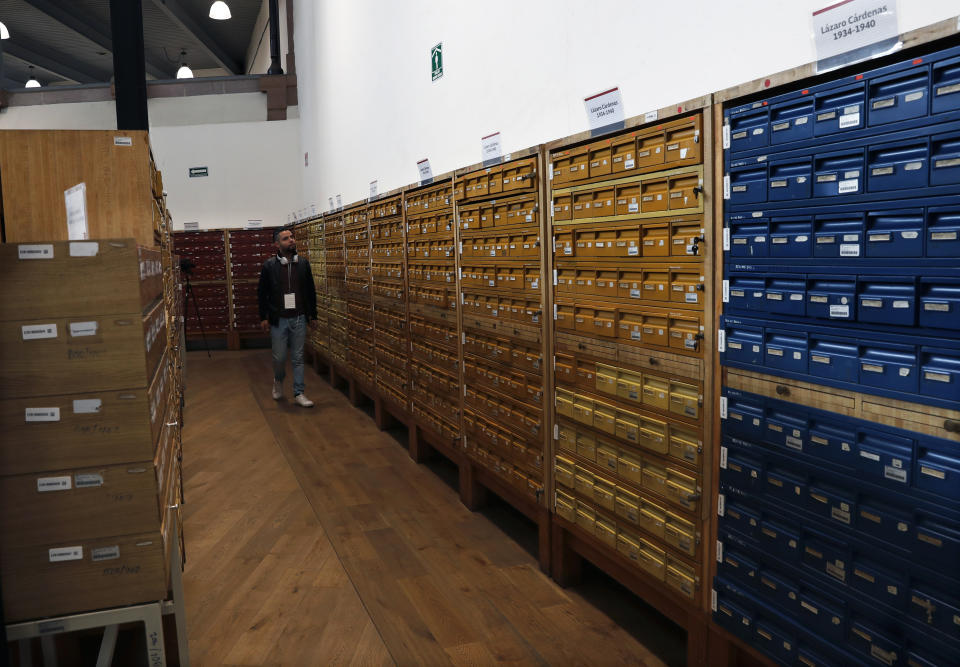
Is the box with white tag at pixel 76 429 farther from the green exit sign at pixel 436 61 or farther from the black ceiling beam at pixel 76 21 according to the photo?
the black ceiling beam at pixel 76 21

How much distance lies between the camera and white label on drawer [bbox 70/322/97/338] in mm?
2195

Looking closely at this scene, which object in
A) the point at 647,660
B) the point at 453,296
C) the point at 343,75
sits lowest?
the point at 647,660

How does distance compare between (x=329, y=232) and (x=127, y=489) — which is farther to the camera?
(x=329, y=232)

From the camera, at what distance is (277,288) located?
26.2 ft

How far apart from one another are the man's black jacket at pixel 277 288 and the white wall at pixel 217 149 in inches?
218

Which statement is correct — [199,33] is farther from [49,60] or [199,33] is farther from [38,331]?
[38,331]

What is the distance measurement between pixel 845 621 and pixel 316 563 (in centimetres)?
280

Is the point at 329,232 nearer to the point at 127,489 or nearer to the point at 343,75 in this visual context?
the point at 343,75

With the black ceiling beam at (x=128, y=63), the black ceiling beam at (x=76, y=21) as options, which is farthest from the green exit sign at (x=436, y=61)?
the black ceiling beam at (x=76, y=21)

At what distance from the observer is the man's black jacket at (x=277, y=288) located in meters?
7.99

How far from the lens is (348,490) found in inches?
211

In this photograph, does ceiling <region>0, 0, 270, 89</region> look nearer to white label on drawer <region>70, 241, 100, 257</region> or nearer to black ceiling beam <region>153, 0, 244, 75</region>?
black ceiling beam <region>153, 0, 244, 75</region>

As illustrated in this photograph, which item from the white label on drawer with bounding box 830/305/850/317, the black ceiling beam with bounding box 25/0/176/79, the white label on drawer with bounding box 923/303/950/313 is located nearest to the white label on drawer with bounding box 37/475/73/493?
the white label on drawer with bounding box 830/305/850/317

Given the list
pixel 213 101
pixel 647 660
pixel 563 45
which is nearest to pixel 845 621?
pixel 647 660
